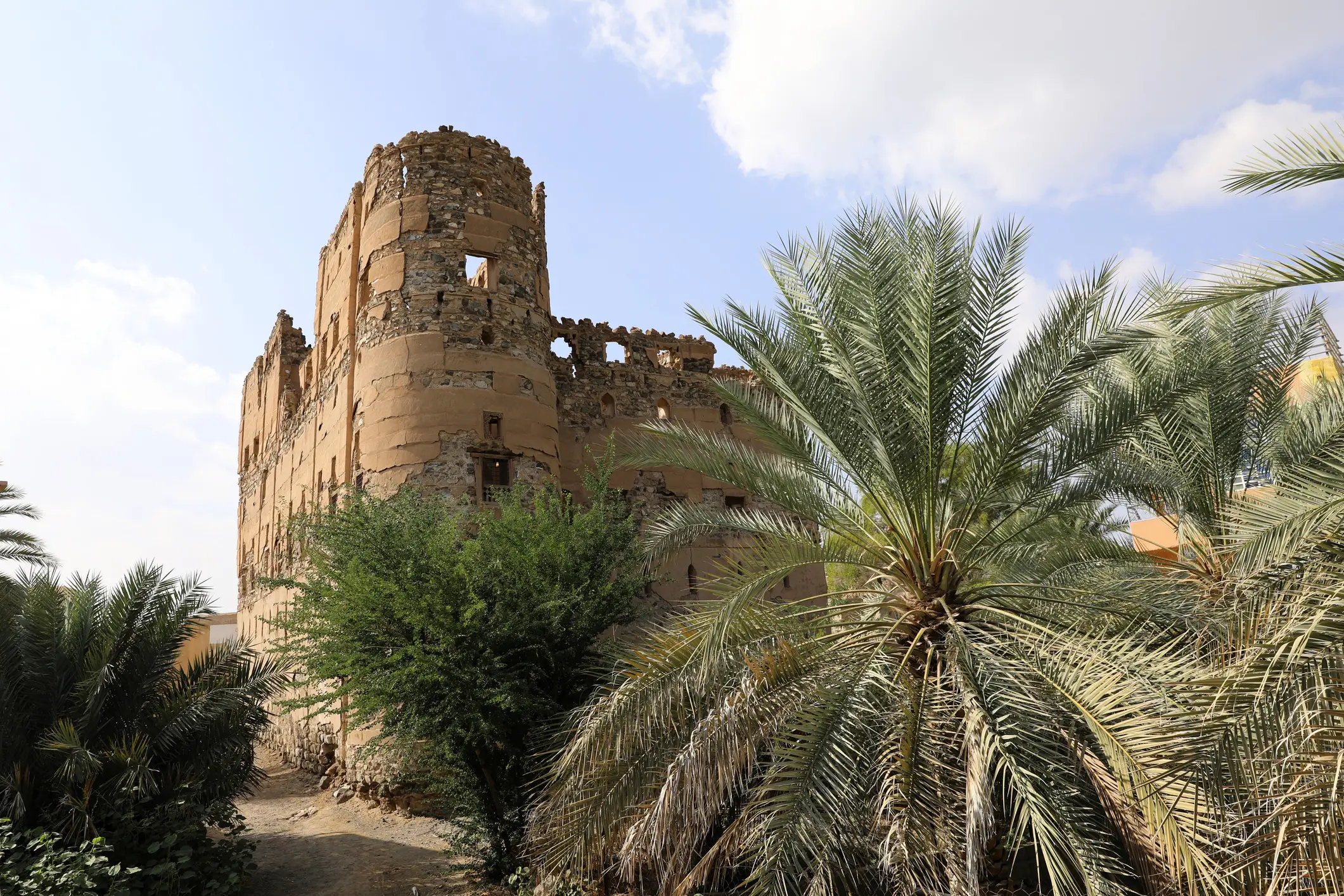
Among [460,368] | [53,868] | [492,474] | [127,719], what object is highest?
[460,368]

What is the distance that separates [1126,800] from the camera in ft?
18.3

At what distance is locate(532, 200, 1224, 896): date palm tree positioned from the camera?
6066 millimetres

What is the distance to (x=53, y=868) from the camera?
25.3ft

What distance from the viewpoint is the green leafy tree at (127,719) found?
8.87m

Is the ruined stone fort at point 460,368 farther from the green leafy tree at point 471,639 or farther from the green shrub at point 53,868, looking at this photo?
the green shrub at point 53,868

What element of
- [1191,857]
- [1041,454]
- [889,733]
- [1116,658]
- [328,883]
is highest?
[1041,454]

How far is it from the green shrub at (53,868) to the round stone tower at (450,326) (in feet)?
22.0

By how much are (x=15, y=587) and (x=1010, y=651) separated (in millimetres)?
12105

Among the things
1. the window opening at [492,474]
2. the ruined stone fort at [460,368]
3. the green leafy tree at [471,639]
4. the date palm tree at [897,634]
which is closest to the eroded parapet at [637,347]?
the ruined stone fort at [460,368]

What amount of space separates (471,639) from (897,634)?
189 inches

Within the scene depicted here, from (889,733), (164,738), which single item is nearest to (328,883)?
(164,738)

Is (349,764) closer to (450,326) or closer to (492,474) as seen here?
(492,474)

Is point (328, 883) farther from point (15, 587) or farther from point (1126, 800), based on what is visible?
point (1126, 800)

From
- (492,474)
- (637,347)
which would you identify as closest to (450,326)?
(492,474)
